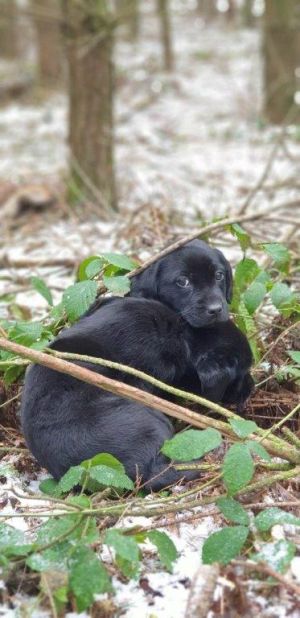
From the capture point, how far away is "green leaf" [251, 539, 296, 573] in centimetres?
A: 232

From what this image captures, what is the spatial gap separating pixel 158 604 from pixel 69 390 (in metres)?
0.98

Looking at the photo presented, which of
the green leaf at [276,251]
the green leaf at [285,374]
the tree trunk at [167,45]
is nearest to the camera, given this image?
the green leaf at [285,374]

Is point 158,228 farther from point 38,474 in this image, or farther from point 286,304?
point 38,474

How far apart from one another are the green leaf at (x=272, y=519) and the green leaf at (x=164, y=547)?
0.93 ft

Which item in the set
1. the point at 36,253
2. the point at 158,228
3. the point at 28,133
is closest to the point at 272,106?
the point at 28,133

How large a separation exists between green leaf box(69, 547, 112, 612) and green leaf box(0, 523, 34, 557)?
6.7 inches

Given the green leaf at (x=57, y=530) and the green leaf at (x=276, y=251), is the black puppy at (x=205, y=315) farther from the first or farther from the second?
the green leaf at (x=57, y=530)

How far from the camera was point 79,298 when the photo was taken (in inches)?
133

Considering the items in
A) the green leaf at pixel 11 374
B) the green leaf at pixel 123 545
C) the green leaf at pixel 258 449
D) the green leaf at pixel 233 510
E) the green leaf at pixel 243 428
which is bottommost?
the green leaf at pixel 11 374

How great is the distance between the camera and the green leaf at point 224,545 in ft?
7.76

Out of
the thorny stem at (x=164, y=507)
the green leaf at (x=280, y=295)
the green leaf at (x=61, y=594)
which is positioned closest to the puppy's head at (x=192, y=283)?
the green leaf at (x=280, y=295)

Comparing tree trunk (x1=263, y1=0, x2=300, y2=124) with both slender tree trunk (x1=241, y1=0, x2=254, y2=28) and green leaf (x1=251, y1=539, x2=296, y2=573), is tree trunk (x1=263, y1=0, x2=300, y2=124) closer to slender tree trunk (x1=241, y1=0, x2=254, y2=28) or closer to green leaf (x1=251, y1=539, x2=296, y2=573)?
green leaf (x1=251, y1=539, x2=296, y2=573)

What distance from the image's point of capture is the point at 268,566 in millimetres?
2328

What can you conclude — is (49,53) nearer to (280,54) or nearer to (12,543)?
(280,54)
